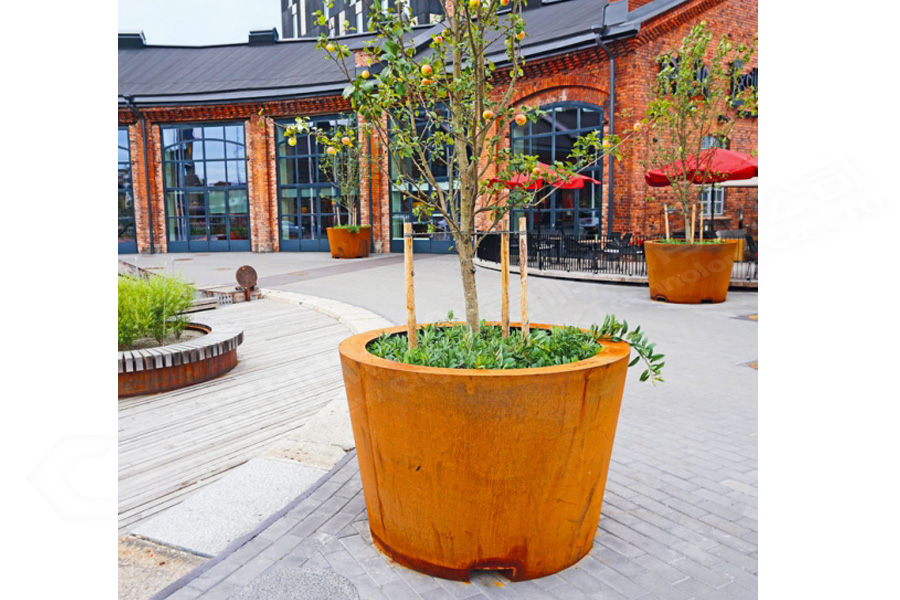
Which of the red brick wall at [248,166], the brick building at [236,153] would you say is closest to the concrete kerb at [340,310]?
the brick building at [236,153]

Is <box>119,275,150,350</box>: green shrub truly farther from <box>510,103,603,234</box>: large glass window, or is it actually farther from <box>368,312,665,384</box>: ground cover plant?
<box>510,103,603,234</box>: large glass window

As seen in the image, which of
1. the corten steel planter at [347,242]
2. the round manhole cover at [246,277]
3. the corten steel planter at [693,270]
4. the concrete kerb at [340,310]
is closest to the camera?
the concrete kerb at [340,310]

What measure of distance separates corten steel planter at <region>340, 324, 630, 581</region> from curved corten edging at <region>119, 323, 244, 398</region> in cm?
357

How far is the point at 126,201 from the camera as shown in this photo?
941 inches

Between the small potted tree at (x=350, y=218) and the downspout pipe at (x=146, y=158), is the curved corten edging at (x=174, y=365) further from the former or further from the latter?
the downspout pipe at (x=146, y=158)

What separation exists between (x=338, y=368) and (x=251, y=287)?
556cm

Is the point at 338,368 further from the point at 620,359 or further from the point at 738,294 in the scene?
the point at 738,294

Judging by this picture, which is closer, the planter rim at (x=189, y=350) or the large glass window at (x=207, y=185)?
the planter rim at (x=189, y=350)

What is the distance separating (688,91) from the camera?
982 centimetres

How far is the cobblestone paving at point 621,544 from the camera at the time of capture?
2416mm

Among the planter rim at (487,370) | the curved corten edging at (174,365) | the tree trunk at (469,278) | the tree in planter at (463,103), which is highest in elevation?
the tree in planter at (463,103)

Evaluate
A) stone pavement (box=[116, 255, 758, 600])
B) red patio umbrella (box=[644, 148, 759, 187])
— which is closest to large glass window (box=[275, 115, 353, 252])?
red patio umbrella (box=[644, 148, 759, 187])

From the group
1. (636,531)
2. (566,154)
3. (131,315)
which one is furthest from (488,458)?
(566,154)

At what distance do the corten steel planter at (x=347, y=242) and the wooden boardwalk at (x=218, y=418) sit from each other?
12043 mm
